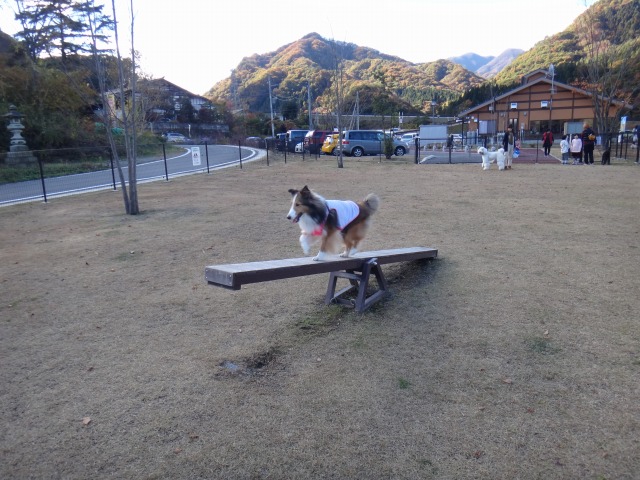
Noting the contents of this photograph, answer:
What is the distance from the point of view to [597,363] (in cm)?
353

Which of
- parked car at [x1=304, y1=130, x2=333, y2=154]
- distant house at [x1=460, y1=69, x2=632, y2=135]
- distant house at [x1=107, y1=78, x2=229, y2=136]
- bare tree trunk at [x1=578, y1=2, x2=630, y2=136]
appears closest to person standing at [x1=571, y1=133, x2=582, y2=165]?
bare tree trunk at [x1=578, y1=2, x2=630, y2=136]

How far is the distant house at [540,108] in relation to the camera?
40.1m

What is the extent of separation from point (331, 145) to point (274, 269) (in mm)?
25724

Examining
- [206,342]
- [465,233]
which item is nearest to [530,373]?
[206,342]

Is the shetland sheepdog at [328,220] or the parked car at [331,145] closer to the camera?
the shetland sheepdog at [328,220]

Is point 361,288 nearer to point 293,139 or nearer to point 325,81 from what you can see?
point 293,139

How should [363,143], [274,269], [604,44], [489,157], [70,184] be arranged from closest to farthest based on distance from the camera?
[274,269], [70,184], [489,157], [604,44], [363,143]

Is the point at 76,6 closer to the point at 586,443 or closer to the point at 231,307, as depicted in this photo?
the point at 231,307

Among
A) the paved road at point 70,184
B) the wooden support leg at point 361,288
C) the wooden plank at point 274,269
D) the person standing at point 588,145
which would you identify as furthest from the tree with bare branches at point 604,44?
the wooden plank at point 274,269

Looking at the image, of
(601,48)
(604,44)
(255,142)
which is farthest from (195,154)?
(604,44)

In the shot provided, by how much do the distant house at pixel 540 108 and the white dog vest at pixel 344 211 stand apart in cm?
3708

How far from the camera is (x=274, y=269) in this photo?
394 centimetres

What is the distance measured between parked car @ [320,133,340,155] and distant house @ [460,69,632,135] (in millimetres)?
15921

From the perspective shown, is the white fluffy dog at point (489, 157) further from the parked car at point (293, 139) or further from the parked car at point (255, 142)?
the parked car at point (255, 142)
